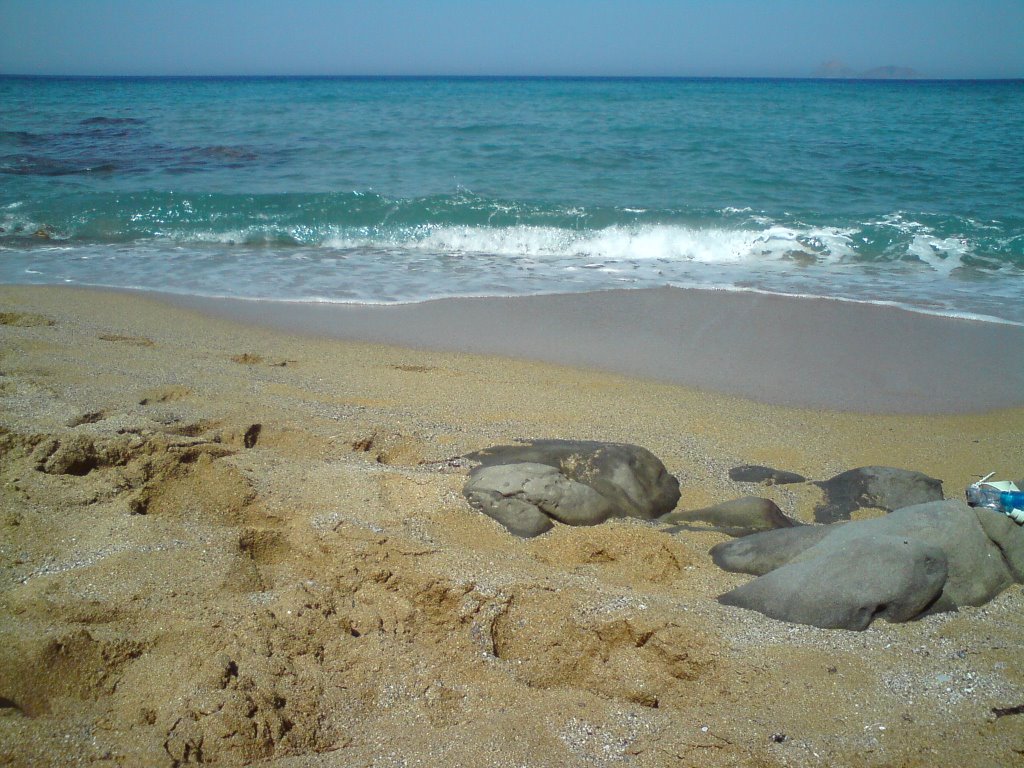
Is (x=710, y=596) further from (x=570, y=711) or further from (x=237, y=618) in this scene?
(x=237, y=618)

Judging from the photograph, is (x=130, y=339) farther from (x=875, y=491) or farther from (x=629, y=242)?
(x=629, y=242)

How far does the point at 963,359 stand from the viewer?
585cm

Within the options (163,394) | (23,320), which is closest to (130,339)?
(23,320)

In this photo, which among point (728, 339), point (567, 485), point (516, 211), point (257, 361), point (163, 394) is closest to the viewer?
point (567, 485)

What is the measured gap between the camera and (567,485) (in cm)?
332

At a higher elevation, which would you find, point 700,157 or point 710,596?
point 700,157

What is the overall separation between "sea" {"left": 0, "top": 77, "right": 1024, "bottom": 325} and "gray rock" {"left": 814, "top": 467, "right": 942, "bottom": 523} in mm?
4148

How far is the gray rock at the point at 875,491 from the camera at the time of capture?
3.61 meters

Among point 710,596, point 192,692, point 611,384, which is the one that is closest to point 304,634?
point 192,692

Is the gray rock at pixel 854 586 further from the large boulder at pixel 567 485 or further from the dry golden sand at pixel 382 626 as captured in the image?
the large boulder at pixel 567 485

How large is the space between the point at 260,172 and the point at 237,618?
12740mm

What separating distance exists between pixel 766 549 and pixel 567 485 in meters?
0.85

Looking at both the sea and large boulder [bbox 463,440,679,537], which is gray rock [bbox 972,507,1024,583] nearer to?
large boulder [bbox 463,440,679,537]

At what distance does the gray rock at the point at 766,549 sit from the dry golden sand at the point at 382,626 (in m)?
0.12
